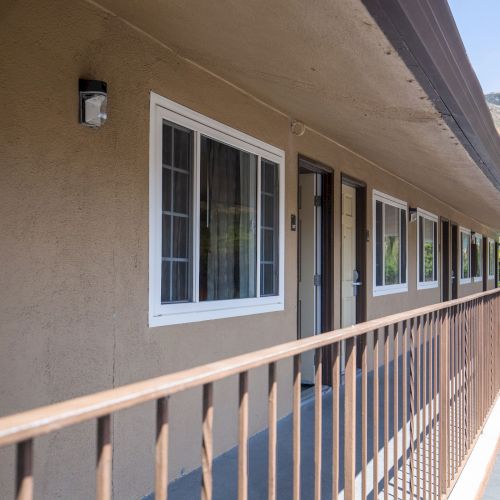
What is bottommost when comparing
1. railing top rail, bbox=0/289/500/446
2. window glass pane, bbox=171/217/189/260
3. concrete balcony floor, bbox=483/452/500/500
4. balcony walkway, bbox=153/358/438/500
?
concrete balcony floor, bbox=483/452/500/500

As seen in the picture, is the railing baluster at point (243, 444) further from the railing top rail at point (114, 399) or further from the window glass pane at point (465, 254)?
the window glass pane at point (465, 254)

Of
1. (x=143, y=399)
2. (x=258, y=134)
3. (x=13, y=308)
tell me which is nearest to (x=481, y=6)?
(x=258, y=134)

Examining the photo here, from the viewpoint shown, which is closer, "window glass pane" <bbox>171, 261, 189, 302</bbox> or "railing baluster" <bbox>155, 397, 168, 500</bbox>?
"railing baluster" <bbox>155, 397, 168, 500</bbox>

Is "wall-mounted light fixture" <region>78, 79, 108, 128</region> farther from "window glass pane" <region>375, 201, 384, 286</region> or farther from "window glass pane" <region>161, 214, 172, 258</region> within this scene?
"window glass pane" <region>375, 201, 384, 286</region>

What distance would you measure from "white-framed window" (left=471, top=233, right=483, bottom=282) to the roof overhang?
1058cm

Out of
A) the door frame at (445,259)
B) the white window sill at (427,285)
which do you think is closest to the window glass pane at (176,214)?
the white window sill at (427,285)

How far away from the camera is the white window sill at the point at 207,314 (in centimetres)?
317

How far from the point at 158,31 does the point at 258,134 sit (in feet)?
4.31

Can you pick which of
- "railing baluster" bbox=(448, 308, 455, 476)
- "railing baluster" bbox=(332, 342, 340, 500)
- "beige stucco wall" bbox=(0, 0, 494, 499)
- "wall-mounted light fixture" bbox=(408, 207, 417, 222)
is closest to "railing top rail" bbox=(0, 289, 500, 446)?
"railing baluster" bbox=(332, 342, 340, 500)

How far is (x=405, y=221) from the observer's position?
8.13 m

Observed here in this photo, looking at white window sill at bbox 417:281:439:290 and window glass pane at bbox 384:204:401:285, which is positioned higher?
window glass pane at bbox 384:204:401:285

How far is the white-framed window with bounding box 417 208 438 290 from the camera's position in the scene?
911 cm

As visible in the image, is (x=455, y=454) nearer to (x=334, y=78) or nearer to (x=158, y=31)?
(x=334, y=78)

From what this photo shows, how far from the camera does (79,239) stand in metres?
2.66
